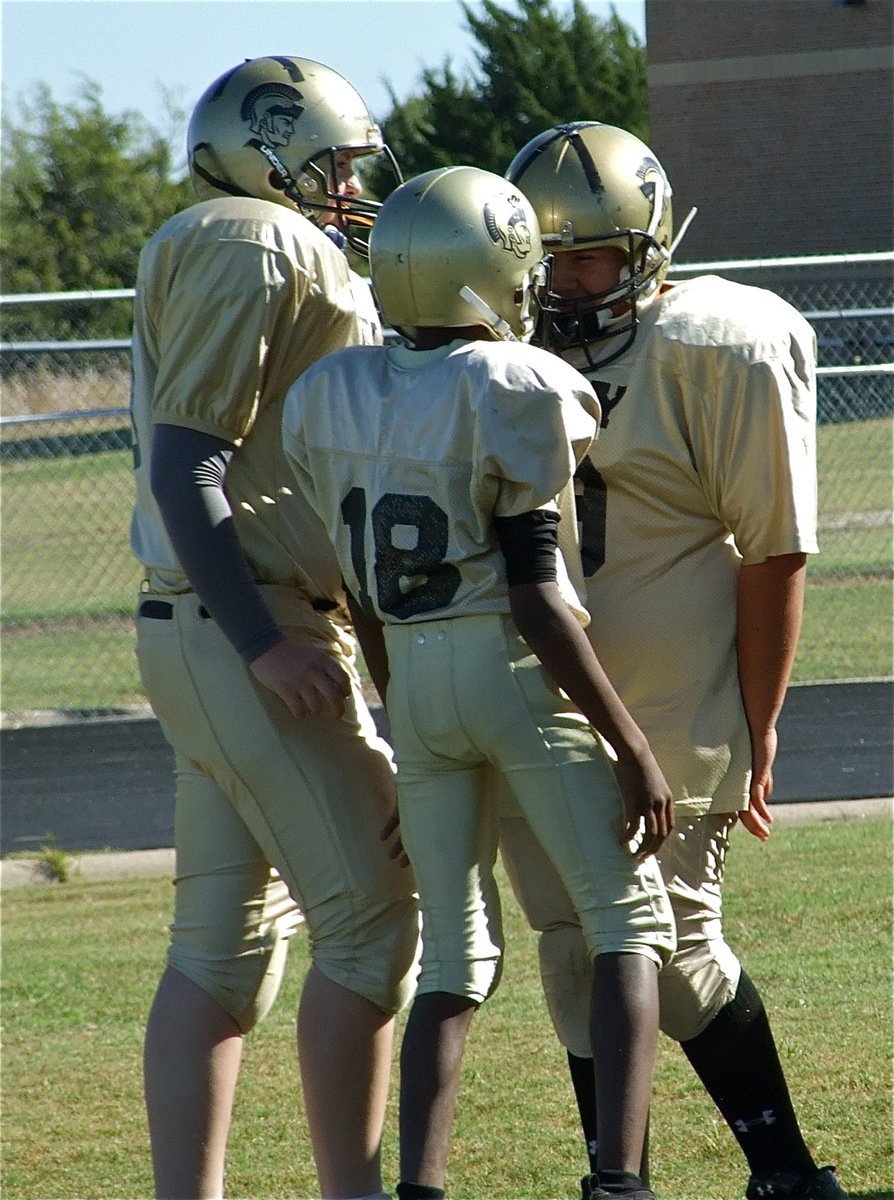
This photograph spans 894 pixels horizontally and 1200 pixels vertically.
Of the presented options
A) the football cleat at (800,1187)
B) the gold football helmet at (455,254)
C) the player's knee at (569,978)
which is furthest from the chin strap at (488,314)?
the football cleat at (800,1187)

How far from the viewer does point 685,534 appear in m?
3.05

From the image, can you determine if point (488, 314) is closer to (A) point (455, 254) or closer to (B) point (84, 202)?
(A) point (455, 254)

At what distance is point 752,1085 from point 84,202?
3433cm

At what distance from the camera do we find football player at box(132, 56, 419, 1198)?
271 centimetres

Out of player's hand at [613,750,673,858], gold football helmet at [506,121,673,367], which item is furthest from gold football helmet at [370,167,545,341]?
player's hand at [613,750,673,858]

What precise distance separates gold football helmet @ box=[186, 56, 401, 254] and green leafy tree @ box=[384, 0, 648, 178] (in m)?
31.6

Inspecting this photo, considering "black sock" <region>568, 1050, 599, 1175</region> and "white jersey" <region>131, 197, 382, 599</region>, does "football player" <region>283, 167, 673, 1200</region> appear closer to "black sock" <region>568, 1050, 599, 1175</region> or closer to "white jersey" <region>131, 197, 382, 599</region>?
"white jersey" <region>131, 197, 382, 599</region>

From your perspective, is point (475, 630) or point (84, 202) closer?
point (475, 630)

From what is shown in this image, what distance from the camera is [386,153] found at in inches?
126

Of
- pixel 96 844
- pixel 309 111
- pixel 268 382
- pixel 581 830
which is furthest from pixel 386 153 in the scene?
pixel 96 844

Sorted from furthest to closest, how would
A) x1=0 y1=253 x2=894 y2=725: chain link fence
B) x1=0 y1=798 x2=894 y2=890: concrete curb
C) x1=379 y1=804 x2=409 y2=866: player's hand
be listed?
x1=0 y1=253 x2=894 y2=725: chain link fence, x1=0 y1=798 x2=894 y2=890: concrete curb, x1=379 y1=804 x2=409 y2=866: player's hand

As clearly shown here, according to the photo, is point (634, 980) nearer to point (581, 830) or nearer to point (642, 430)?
point (581, 830)

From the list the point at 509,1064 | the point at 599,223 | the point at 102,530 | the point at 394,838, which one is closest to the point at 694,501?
the point at 599,223

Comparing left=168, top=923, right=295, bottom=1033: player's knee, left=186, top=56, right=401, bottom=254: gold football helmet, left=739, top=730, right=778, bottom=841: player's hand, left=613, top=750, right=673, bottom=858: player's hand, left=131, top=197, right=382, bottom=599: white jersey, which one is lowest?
left=168, top=923, right=295, bottom=1033: player's knee
